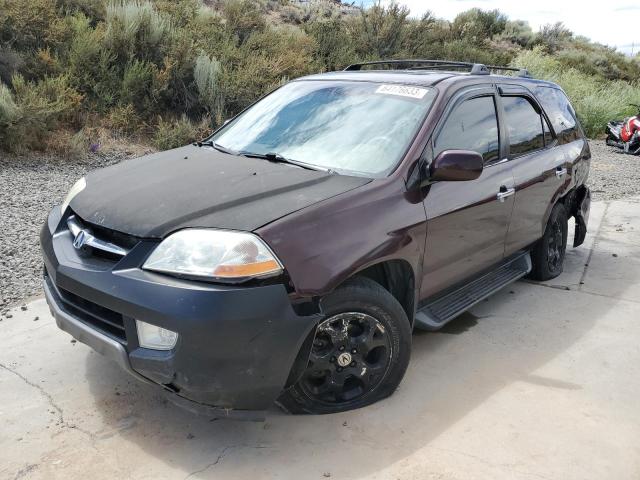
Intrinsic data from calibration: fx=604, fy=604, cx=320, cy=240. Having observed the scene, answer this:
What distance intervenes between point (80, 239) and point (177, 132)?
262 inches

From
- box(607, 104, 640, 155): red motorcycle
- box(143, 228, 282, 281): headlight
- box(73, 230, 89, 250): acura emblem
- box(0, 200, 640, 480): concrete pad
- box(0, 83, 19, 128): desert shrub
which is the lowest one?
box(607, 104, 640, 155): red motorcycle

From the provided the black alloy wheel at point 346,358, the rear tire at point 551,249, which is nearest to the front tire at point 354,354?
the black alloy wheel at point 346,358

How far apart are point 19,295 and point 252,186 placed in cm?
239

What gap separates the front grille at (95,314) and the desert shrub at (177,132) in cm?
639

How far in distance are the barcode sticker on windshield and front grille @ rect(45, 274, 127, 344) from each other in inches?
84.5

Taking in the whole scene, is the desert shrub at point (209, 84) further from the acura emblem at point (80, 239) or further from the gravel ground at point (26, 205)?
the acura emblem at point (80, 239)

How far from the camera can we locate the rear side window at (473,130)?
3.67 meters

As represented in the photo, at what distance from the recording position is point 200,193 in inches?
119

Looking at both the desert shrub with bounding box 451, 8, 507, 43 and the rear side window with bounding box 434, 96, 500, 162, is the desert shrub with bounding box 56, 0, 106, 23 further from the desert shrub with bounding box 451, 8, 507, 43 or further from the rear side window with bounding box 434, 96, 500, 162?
the desert shrub with bounding box 451, 8, 507, 43

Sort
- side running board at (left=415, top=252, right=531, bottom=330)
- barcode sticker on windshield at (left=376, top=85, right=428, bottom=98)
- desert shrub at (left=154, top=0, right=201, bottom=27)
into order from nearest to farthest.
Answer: side running board at (left=415, top=252, right=531, bottom=330) < barcode sticker on windshield at (left=376, top=85, right=428, bottom=98) < desert shrub at (left=154, top=0, right=201, bottom=27)

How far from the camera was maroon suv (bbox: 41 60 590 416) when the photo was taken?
2561 millimetres

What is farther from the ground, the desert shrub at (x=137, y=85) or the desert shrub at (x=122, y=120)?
the desert shrub at (x=137, y=85)

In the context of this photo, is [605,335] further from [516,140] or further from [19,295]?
[19,295]

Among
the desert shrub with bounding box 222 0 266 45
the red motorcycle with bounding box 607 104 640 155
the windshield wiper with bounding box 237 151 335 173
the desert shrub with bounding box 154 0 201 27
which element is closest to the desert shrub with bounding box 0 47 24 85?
the desert shrub with bounding box 154 0 201 27
